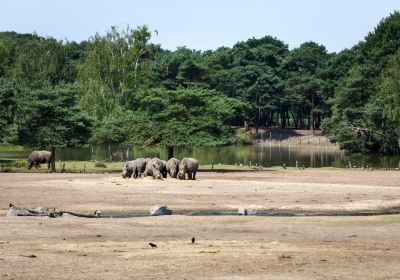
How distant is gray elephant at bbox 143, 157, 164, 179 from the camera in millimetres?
61625

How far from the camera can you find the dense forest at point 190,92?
254 feet

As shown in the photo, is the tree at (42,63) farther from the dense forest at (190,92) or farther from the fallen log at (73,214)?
the fallen log at (73,214)

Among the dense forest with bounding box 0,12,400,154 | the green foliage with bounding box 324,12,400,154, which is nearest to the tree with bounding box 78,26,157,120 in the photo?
the dense forest with bounding box 0,12,400,154

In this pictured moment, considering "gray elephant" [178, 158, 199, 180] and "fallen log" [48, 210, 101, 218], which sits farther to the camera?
"gray elephant" [178, 158, 199, 180]

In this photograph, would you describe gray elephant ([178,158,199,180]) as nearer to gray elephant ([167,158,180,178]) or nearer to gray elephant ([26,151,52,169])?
gray elephant ([167,158,180,178])

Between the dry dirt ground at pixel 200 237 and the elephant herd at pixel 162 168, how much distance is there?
27.7ft

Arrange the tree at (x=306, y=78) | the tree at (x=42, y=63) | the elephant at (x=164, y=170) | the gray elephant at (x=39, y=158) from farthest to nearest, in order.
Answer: the tree at (x=306, y=78)
the tree at (x=42, y=63)
the gray elephant at (x=39, y=158)
the elephant at (x=164, y=170)

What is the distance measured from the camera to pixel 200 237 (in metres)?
28.8

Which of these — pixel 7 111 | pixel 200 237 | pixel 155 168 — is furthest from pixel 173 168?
pixel 200 237

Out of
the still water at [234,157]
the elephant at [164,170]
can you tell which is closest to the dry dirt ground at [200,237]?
the elephant at [164,170]

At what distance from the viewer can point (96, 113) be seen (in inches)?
3954

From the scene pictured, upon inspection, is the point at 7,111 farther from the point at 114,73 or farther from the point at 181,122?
the point at 114,73

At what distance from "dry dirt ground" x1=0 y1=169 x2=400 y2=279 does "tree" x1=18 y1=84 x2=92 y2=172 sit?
2312 cm

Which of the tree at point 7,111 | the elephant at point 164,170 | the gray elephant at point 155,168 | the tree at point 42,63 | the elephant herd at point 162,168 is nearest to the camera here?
the gray elephant at point 155,168
